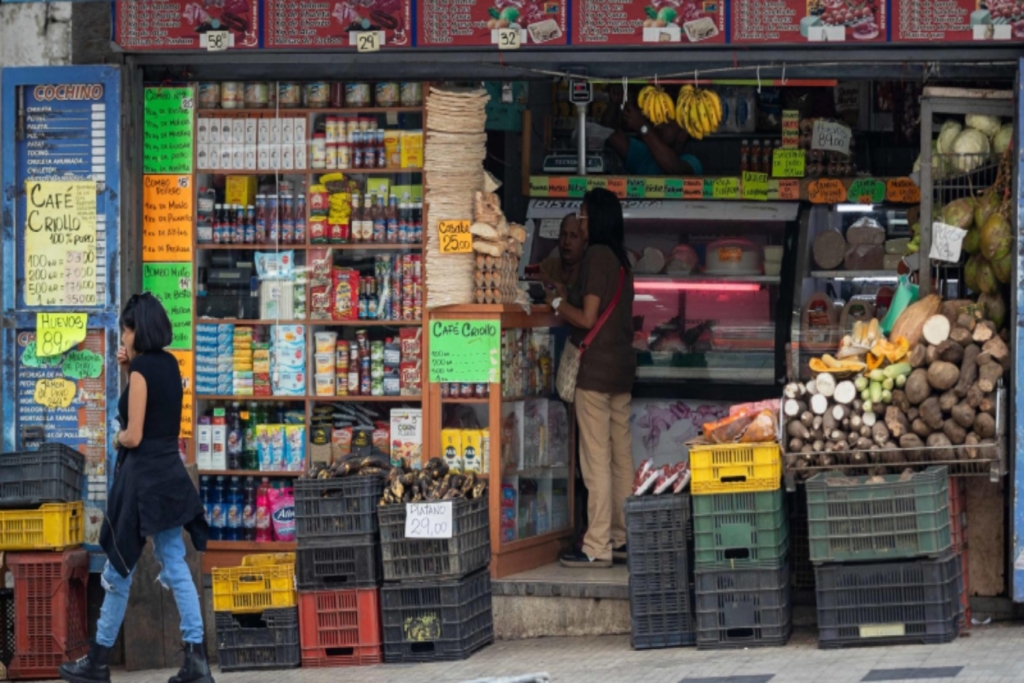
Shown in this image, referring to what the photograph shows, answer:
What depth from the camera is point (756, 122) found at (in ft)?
40.6

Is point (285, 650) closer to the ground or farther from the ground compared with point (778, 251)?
closer to the ground

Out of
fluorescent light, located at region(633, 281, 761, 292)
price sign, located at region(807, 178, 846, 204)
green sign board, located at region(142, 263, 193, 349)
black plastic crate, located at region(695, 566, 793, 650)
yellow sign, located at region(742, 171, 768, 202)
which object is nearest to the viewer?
black plastic crate, located at region(695, 566, 793, 650)

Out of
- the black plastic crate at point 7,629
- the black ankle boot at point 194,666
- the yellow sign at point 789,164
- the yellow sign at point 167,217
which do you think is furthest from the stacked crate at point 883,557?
the black plastic crate at point 7,629

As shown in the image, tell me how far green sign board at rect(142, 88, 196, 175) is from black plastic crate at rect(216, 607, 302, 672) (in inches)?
109

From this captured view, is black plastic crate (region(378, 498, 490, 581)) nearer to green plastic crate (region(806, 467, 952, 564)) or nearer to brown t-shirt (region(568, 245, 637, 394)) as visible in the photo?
brown t-shirt (region(568, 245, 637, 394))

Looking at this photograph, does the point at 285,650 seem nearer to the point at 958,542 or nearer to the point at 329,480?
the point at 329,480

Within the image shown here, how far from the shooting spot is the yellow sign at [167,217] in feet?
34.2

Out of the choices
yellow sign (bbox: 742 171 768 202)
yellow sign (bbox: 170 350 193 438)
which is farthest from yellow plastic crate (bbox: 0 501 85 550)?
yellow sign (bbox: 742 171 768 202)

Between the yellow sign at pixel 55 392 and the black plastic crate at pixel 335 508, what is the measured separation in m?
1.74

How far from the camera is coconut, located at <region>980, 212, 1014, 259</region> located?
9.25 meters

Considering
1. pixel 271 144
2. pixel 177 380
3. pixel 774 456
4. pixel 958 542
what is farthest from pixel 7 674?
pixel 958 542

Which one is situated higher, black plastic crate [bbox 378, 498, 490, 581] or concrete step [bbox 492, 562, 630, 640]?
black plastic crate [bbox 378, 498, 490, 581]

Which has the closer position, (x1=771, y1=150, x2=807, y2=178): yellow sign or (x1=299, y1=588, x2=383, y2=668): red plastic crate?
(x1=299, y1=588, x2=383, y2=668): red plastic crate

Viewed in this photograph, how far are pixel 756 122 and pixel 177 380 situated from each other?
5.19 meters
